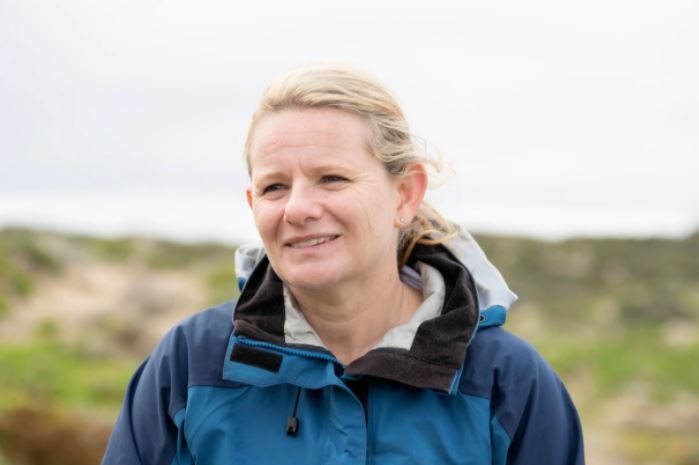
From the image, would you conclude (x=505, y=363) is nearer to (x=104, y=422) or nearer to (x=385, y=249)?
(x=385, y=249)

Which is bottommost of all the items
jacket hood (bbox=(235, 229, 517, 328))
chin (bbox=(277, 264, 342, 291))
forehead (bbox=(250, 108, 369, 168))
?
jacket hood (bbox=(235, 229, 517, 328))

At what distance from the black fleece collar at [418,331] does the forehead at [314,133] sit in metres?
0.43

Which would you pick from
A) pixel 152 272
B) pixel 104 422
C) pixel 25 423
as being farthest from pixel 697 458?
pixel 152 272

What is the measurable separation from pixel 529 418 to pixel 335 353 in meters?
0.59

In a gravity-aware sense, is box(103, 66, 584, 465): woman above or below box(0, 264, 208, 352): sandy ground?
above

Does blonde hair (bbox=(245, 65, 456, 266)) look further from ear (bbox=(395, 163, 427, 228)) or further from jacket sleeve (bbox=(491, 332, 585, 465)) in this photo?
jacket sleeve (bbox=(491, 332, 585, 465))

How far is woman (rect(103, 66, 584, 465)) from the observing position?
2607mm

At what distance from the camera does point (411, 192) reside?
2.88m

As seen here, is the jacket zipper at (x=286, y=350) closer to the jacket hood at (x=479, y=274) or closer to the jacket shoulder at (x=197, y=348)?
the jacket shoulder at (x=197, y=348)

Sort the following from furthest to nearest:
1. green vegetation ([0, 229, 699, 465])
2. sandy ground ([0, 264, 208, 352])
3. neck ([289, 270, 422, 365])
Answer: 1. sandy ground ([0, 264, 208, 352])
2. green vegetation ([0, 229, 699, 465])
3. neck ([289, 270, 422, 365])

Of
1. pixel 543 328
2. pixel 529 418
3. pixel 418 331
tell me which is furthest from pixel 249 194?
pixel 543 328

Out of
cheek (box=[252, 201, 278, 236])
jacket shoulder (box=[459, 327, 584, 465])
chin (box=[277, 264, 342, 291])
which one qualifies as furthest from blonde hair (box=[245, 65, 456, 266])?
jacket shoulder (box=[459, 327, 584, 465])

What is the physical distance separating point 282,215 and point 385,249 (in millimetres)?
340

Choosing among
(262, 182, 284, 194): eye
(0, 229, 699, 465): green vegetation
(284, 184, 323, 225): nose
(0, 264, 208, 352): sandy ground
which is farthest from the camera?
(0, 264, 208, 352): sandy ground
